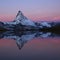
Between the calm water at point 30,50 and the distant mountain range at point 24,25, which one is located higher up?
the distant mountain range at point 24,25

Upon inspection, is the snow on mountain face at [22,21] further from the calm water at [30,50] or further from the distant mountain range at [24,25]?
the calm water at [30,50]

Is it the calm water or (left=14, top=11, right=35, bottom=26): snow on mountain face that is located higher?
(left=14, top=11, right=35, bottom=26): snow on mountain face

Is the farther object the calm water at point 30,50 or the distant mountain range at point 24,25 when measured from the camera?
the distant mountain range at point 24,25

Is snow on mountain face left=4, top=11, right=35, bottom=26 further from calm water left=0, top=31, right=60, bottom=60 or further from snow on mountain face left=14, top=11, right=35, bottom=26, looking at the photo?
calm water left=0, top=31, right=60, bottom=60

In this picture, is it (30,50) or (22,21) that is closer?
(30,50)

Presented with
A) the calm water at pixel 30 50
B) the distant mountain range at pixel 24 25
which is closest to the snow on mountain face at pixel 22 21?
the distant mountain range at pixel 24 25

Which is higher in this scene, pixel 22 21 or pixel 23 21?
pixel 22 21

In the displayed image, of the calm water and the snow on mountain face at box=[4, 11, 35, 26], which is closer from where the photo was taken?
the calm water

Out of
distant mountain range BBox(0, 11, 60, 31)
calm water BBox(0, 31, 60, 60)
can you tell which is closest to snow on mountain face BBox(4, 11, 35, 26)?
distant mountain range BBox(0, 11, 60, 31)

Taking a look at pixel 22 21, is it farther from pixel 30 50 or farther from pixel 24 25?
pixel 30 50

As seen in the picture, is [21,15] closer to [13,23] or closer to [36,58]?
[13,23]

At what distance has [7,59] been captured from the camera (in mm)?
7957

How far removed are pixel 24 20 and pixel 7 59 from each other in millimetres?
78870

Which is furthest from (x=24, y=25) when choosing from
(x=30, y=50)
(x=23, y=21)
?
(x=30, y=50)
